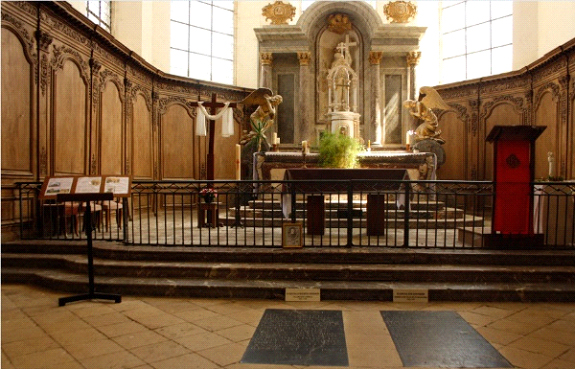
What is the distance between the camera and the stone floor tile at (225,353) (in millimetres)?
3115

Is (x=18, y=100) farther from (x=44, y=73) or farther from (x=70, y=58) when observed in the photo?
(x=70, y=58)

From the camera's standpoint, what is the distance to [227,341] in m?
3.49

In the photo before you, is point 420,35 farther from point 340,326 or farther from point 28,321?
point 28,321

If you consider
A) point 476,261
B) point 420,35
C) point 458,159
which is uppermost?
point 420,35

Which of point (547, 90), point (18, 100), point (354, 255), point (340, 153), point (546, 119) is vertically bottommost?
point (354, 255)

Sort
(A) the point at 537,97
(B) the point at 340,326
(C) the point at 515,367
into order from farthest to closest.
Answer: (A) the point at 537,97, (B) the point at 340,326, (C) the point at 515,367

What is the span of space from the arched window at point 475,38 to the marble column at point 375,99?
2.83 m

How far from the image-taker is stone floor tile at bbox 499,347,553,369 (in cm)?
301

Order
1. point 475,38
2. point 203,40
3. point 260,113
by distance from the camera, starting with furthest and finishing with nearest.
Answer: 1. point 203,40
2. point 475,38
3. point 260,113

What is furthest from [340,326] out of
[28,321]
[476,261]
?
[28,321]

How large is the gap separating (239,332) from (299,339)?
0.54 metres

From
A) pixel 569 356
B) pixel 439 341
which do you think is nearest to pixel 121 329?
pixel 439 341

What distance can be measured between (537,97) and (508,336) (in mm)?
9283

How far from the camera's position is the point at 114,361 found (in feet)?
10.2
